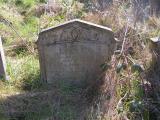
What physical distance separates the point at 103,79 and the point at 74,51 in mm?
648

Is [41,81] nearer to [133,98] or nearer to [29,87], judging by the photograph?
[29,87]

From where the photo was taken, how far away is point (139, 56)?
5551 millimetres

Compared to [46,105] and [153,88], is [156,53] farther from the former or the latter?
[46,105]

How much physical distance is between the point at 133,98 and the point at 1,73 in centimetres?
214

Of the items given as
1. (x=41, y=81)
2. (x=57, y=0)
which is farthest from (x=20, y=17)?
(x=41, y=81)

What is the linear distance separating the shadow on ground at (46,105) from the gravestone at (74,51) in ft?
0.82

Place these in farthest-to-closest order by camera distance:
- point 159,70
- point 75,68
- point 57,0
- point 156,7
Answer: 1. point 57,0
2. point 156,7
3. point 75,68
4. point 159,70

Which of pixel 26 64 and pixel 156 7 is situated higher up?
pixel 156 7

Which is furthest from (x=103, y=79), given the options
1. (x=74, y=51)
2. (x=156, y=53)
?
(x=156, y=53)

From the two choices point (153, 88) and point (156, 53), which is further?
point (156, 53)

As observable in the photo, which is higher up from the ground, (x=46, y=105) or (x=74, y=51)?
(x=74, y=51)

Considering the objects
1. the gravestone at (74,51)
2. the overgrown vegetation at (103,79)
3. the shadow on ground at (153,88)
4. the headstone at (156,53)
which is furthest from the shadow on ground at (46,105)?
the headstone at (156,53)

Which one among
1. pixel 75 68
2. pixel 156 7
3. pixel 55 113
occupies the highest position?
pixel 156 7

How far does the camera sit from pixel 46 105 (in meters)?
4.79
